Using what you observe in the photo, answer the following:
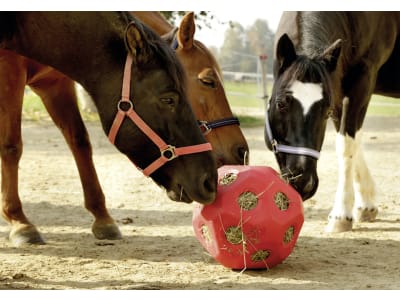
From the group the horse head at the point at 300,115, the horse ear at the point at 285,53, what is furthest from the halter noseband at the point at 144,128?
the horse ear at the point at 285,53

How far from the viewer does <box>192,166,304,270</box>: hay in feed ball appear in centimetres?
401

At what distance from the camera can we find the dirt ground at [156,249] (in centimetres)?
406

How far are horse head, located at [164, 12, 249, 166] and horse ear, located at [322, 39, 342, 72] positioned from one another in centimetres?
81

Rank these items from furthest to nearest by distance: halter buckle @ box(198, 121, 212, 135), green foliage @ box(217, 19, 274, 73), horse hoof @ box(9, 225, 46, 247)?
green foliage @ box(217, 19, 274, 73) < horse hoof @ box(9, 225, 46, 247) < halter buckle @ box(198, 121, 212, 135)

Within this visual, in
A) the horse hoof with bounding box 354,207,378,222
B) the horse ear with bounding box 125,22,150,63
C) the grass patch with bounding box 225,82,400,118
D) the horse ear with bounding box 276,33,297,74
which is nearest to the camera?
the horse ear with bounding box 125,22,150,63

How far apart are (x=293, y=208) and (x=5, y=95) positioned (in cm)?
241

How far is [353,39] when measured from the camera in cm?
581

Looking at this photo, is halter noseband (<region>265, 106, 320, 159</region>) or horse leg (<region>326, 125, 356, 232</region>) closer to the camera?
halter noseband (<region>265, 106, 320, 159</region>)

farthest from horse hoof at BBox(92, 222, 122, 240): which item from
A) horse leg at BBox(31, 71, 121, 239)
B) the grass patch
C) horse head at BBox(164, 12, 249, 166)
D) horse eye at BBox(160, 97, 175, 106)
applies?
the grass patch

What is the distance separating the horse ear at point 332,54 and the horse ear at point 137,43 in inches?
70.4

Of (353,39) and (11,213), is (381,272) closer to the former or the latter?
(353,39)

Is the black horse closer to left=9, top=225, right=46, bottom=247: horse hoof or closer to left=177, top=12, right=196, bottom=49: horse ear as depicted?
left=177, top=12, right=196, bottom=49: horse ear

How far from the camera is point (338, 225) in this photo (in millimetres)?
5602
